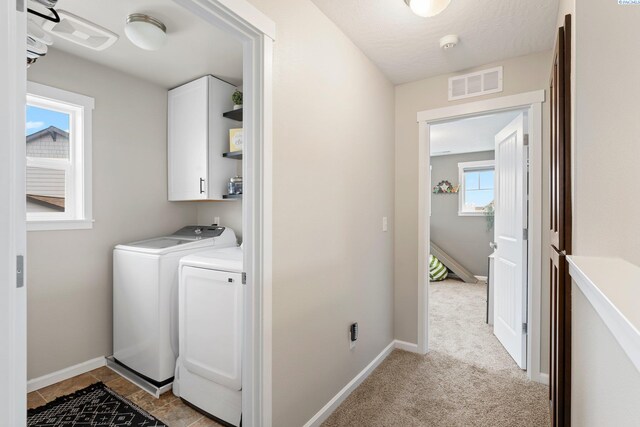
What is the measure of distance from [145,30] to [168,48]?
0.35 m

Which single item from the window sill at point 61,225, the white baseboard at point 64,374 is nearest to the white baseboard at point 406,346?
the white baseboard at point 64,374

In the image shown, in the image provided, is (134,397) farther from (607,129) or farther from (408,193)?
(607,129)

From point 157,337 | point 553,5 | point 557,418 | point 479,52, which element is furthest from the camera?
point 479,52

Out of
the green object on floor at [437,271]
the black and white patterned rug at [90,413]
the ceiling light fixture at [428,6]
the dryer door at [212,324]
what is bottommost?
the black and white patterned rug at [90,413]

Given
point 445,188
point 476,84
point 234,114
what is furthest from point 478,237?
point 234,114

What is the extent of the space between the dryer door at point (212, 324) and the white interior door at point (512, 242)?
2.20 m

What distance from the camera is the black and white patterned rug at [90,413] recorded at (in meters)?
1.92

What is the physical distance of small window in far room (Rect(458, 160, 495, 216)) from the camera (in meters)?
6.09

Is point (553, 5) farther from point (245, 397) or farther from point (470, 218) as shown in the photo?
point (470, 218)

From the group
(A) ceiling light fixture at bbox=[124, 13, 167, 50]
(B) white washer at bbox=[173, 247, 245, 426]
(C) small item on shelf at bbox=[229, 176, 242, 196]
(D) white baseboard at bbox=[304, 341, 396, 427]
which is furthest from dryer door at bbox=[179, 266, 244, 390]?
(A) ceiling light fixture at bbox=[124, 13, 167, 50]

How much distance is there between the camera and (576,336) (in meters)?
1.28

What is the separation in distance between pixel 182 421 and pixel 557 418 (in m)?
2.03

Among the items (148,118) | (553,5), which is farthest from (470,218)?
(148,118)

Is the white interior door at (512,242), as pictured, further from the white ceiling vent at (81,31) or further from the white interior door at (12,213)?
the white ceiling vent at (81,31)
